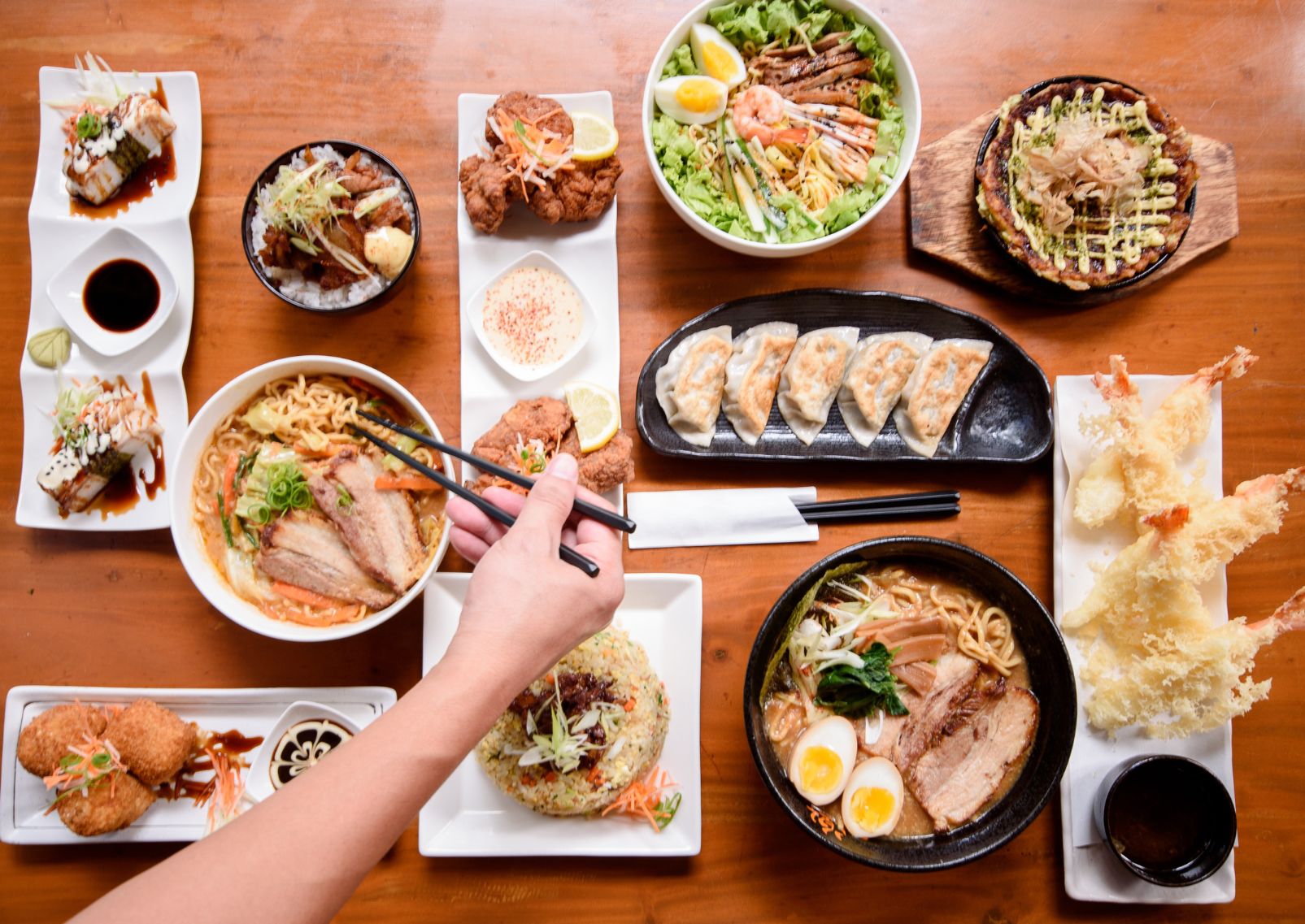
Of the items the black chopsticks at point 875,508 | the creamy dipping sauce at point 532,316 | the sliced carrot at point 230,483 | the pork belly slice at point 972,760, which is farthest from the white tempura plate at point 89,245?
the pork belly slice at point 972,760

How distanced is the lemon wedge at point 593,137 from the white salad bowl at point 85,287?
137 cm

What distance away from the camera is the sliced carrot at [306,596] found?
103 inches

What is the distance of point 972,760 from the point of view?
2559mm

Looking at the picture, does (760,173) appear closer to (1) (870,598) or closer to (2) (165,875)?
(1) (870,598)

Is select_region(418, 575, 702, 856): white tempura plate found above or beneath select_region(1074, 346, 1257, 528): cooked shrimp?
beneath

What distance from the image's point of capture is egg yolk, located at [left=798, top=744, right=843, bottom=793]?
2.51 meters

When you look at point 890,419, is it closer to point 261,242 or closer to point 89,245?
point 261,242

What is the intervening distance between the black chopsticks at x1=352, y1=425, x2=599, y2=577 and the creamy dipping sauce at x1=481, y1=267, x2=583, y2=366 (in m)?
0.46

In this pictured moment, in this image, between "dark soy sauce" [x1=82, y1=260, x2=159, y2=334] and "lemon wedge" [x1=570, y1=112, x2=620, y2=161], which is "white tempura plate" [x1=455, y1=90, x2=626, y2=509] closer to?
"lemon wedge" [x1=570, y1=112, x2=620, y2=161]

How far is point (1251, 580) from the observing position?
113 inches

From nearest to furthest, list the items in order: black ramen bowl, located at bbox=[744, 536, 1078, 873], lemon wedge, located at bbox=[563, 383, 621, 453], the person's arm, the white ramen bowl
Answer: the person's arm < black ramen bowl, located at bbox=[744, 536, 1078, 873] < the white ramen bowl < lemon wedge, located at bbox=[563, 383, 621, 453]

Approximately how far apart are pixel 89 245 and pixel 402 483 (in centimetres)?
130

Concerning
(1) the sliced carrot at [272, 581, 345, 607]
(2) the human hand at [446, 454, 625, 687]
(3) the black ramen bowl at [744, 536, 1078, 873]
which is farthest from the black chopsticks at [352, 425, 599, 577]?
(3) the black ramen bowl at [744, 536, 1078, 873]

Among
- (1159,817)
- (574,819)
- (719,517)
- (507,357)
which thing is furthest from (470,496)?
(1159,817)
